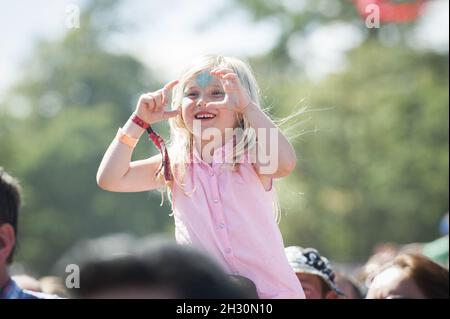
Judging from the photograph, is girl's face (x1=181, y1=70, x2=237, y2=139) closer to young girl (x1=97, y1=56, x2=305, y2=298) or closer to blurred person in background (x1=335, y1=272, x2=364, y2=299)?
young girl (x1=97, y1=56, x2=305, y2=298)

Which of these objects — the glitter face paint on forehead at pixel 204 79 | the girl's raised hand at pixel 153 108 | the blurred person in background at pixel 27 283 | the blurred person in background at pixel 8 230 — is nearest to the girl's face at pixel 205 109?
the glitter face paint on forehead at pixel 204 79

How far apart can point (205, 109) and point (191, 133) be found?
0.56ft

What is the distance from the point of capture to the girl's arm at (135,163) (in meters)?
3.21

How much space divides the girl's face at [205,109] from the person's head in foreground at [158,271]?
165 centimetres

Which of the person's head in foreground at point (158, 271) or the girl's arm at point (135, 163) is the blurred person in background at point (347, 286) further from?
the person's head in foreground at point (158, 271)

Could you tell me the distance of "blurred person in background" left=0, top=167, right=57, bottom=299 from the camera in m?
2.88

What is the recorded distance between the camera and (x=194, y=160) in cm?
337

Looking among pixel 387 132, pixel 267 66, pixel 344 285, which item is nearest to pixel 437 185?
pixel 387 132

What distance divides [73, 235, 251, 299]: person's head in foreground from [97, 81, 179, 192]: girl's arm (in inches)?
61.8

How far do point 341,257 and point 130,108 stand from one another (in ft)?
36.2

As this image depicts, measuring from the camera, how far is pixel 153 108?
322 centimetres

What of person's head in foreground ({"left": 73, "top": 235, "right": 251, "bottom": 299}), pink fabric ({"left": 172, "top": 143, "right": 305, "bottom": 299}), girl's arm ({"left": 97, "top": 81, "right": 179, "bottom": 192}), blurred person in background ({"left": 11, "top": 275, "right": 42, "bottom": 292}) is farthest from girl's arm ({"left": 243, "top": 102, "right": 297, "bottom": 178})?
blurred person in background ({"left": 11, "top": 275, "right": 42, "bottom": 292})

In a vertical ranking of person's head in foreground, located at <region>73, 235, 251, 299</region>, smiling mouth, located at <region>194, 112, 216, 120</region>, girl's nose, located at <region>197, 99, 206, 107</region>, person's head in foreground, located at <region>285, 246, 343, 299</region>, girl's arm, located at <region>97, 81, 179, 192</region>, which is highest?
girl's nose, located at <region>197, 99, 206, 107</region>

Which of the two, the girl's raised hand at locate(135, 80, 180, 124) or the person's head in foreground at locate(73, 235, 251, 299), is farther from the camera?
the girl's raised hand at locate(135, 80, 180, 124)
